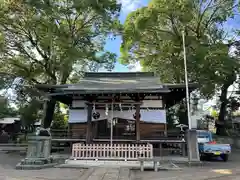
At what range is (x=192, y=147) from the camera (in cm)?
1120

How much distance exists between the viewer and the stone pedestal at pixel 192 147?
35.9 ft

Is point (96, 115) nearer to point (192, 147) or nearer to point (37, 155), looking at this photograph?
point (37, 155)

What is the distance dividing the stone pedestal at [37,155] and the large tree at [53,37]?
9.15 m

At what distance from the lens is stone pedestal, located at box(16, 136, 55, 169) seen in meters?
9.80

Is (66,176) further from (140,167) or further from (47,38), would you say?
(47,38)

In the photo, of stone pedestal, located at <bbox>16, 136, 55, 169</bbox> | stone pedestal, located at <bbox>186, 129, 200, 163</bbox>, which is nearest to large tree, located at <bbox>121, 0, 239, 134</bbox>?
stone pedestal, located at <bbox>186, 129, 200, 163</bbox>

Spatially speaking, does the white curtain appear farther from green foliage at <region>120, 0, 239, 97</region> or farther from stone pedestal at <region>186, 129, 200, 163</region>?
green foliage at <region>120, 0, 239, 97</region>

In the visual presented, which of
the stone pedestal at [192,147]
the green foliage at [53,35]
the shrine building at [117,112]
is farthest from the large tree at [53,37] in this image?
the stone pedestal at [192,147]

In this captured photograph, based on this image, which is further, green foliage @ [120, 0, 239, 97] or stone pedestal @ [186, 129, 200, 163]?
green foliage @ [120, 0, 239, 97]

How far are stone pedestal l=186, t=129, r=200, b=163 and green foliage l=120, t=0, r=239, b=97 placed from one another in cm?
883

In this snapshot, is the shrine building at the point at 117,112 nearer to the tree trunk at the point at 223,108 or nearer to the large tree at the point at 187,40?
the large tree at the point at 187,40

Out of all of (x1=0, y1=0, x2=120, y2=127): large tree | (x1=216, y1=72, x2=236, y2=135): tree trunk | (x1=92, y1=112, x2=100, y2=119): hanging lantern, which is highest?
(x1=0, y1=0, x2=120, y2=127): large tree

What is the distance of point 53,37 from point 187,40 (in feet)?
38.6

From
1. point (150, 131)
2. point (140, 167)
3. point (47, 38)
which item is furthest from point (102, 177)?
point (47, 38)
